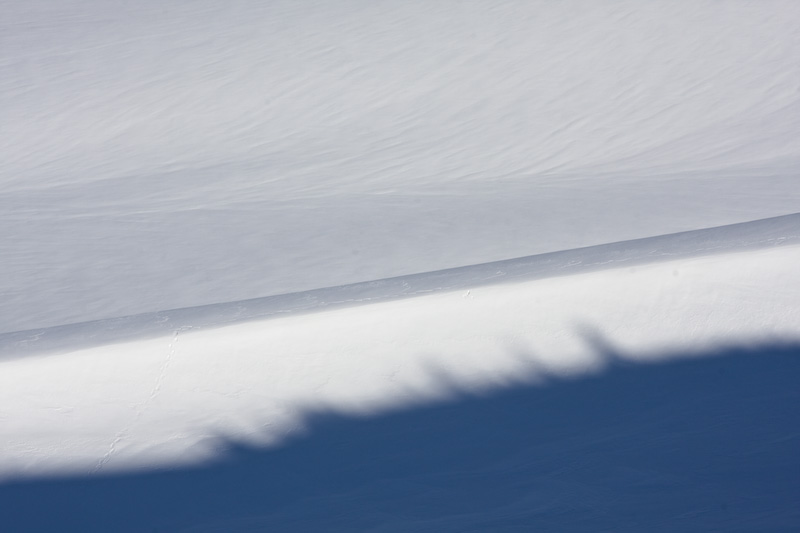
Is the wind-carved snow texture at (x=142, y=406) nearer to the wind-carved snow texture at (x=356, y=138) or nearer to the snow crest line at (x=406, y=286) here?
the snow crest line at (x=406, y=286)

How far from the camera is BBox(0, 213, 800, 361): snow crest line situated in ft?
7.46

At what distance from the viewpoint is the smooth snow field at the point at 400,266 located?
180cm

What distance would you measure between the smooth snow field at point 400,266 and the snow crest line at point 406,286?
14 millimetres

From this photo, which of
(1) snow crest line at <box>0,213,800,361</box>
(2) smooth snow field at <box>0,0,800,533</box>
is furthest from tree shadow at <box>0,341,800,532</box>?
(1) snow crest line at <box>0,213,800,361</box>

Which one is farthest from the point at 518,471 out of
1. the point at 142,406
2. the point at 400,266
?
the point at 142,406

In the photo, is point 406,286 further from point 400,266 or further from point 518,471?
point 518,471

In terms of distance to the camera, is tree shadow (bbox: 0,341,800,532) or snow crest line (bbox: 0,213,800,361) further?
snow crest line (bbox: 0,213,800,361)

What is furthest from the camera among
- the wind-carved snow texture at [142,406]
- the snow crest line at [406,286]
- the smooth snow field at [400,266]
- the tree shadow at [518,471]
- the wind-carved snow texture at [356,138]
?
the wind-carved snow texture at [356,138]

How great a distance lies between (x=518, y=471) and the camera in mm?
1790

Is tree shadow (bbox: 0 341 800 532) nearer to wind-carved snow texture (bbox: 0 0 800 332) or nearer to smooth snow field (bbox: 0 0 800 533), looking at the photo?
smooth snow field (bbox: 0 0 800 533)

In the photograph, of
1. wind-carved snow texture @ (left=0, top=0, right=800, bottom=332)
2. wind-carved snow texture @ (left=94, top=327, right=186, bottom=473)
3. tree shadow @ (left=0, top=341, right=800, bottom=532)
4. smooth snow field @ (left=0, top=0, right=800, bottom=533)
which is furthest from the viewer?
wind-carved snow texture @ (left=0, top=0, right=800, bottom=332)

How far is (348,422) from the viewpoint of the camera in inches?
77.5

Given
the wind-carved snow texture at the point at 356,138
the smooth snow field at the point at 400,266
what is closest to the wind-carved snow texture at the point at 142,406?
the smooth snow field at the point at 400,266

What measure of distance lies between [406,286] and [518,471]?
80 centimetres
